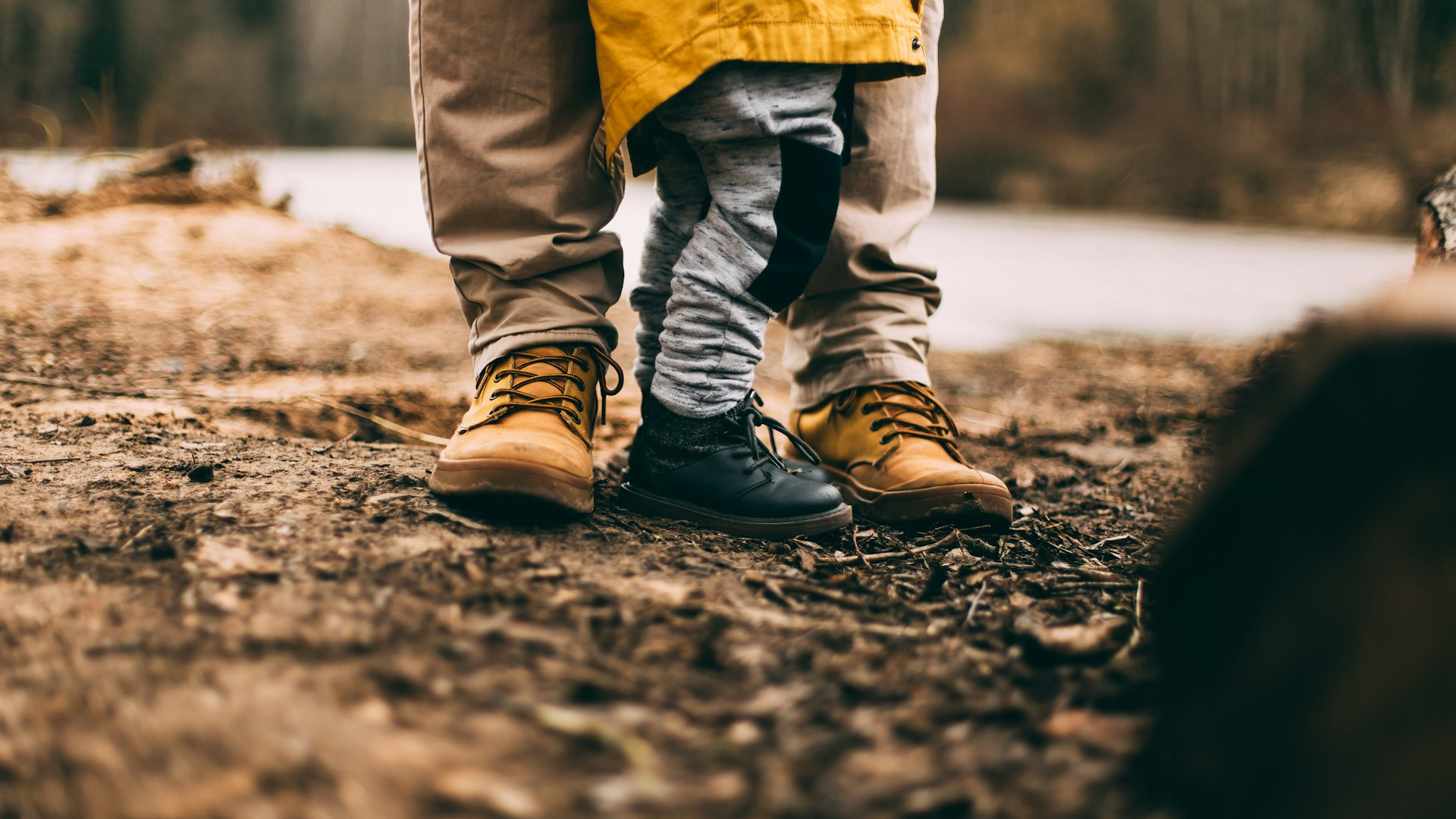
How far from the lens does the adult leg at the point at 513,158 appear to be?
4.39ft

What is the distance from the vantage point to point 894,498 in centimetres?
144

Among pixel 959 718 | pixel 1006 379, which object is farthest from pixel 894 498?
pixel 1006 379

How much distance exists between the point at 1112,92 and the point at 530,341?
877 inches

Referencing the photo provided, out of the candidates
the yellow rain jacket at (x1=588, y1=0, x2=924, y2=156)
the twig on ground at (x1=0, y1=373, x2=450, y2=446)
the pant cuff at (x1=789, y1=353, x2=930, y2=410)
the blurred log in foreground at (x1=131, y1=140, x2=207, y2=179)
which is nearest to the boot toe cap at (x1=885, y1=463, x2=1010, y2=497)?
the pant cuff at (x1=789, y1=353, x2=930, y2=410)

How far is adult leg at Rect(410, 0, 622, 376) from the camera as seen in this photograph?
1339 millimetres

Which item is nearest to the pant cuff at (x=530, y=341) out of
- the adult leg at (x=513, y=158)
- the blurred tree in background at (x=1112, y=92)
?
the adult leg at (x=513, y=158)

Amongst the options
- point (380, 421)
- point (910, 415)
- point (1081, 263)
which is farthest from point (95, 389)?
point (1081, 263)

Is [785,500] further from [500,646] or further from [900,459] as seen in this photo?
[500,646]

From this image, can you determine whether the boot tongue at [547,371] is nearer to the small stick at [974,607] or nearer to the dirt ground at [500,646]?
the dirt ground at [500,646]

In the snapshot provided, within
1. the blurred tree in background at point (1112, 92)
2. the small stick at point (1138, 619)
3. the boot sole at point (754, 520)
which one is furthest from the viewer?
the blurred tree in background at point (1112, 92)

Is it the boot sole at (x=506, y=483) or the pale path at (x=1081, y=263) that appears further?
the pale path at (x=1081, y=263)

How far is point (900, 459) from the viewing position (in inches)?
58.7

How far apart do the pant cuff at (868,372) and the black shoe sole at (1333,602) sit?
0.91 meters

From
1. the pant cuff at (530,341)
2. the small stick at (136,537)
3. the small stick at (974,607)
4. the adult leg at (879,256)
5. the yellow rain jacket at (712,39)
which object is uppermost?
the yellow rain jacket at (712,39)
